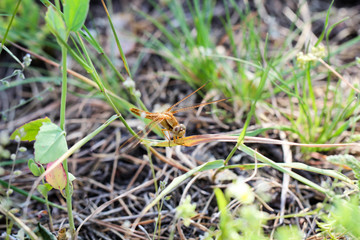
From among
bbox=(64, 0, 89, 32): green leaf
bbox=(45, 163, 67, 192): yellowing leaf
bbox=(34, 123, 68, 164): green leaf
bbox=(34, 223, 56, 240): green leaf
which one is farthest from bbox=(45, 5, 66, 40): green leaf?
bbox=(34, 223, 56, 240): green leaf

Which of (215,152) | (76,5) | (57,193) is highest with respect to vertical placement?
(76,5)

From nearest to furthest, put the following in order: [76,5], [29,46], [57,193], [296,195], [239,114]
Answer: [76,5] < [296,195] < [57,193] < [239,114] < [29,46]

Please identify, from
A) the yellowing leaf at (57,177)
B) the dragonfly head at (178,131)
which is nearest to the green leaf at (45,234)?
the yellowing leaf at (57,177)

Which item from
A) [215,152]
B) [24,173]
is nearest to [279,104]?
[215,152]

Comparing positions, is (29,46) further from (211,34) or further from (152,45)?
(211,34)

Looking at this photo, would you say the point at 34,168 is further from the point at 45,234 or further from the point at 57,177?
the point at 45,234

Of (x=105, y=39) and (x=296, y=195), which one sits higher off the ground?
(x=105, y=39)

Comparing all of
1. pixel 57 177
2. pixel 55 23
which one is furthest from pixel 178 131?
pixel 55 23

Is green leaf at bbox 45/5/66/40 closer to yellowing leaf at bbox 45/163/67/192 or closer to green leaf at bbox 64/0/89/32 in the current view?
green leaf at bbox 64/0/89/32

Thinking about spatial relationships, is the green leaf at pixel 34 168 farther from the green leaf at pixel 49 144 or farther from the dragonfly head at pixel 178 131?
the dragonfly head at pixel 178 131
